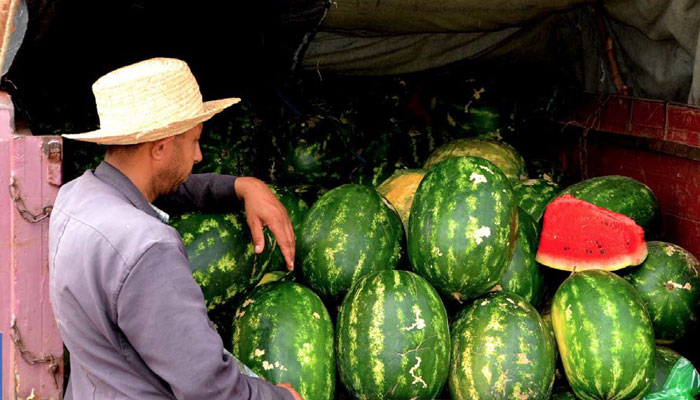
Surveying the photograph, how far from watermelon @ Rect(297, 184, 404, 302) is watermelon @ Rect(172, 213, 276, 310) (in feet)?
0.76

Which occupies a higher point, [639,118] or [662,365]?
[639,118]

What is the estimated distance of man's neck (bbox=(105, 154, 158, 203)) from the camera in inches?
82.5

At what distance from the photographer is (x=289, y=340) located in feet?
9.01

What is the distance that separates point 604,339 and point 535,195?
46.3 inches

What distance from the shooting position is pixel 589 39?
15.3ft

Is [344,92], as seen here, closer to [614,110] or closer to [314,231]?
[614,110]

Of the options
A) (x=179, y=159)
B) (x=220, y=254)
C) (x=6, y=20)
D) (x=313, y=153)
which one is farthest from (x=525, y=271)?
(x=6, y=20)

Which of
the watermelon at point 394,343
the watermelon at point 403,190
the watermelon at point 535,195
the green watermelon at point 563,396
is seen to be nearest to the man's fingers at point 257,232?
the watermelon at point 394,343

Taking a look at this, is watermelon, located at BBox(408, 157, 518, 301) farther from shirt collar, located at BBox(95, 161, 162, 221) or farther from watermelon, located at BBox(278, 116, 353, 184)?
watermelon, located at BBox(278, 116, 353, 184)

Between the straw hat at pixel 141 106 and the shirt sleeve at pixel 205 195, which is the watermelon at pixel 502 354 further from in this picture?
the straw hat at pixel 141 106

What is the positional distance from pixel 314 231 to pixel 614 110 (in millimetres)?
2199

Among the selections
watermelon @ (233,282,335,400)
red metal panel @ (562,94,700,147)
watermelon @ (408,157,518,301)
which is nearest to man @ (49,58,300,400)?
watermelon @ (233,282,335,400)

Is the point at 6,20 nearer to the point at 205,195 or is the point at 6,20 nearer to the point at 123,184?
the point at 123,184

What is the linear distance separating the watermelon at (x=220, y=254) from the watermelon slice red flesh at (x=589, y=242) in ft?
4.14
